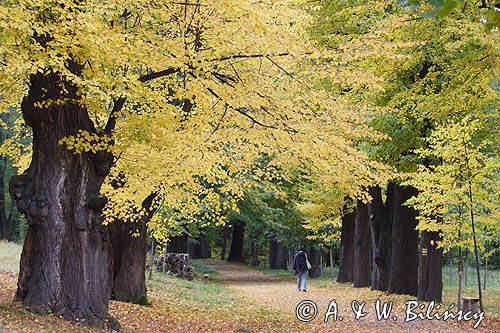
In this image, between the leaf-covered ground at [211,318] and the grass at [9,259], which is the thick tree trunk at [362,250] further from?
the grass at [9,259]

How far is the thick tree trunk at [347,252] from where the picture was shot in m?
28.5

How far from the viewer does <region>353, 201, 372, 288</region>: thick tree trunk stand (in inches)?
971

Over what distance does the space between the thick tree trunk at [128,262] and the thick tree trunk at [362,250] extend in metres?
12.3

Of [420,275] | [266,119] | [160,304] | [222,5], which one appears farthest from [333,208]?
[222,5]

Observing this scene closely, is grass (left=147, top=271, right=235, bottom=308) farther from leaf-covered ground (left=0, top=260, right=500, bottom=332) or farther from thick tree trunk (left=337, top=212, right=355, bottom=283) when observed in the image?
thick tree trunk (left=337, top=212, right=355, bottom=283)

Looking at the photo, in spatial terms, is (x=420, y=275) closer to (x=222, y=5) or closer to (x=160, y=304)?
(x=160, y=304)

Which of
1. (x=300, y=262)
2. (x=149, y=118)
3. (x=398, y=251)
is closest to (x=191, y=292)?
(x=300, y=262)

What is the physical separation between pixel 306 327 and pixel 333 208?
15717 mm

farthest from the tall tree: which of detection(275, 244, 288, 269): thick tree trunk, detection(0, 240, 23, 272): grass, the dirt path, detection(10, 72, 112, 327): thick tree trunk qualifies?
detection(275, 244, 288, 269): thick tree trunk

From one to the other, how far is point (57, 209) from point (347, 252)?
20.7 metres

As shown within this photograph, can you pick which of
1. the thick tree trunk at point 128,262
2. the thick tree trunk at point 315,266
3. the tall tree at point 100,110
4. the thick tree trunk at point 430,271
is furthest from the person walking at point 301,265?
the thick tree trunk at point 315,266

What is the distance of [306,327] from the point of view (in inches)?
491

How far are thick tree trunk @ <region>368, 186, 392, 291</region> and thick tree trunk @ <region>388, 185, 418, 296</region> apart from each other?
218 cm

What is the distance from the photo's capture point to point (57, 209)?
384 inches
